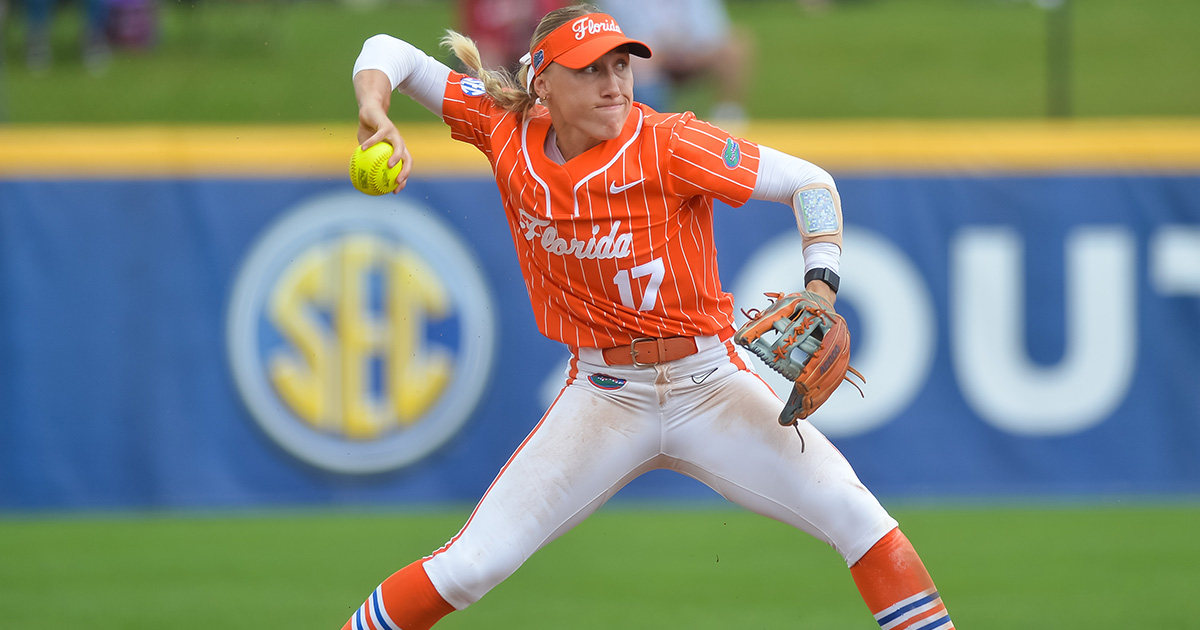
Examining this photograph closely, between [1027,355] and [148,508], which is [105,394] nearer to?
[148,508]

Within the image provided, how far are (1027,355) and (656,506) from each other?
240cm

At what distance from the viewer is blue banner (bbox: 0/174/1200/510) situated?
7.68 metres

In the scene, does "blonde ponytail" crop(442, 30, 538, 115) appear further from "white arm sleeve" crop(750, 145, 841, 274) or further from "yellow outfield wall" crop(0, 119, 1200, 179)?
"yellow outfield wall" crop(0, 119, 1200, 179)

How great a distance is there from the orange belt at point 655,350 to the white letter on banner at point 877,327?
3.96m

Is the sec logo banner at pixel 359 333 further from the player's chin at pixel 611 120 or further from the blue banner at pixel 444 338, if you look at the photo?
the player's chin at pixel 611 120

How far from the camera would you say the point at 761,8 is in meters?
11.5

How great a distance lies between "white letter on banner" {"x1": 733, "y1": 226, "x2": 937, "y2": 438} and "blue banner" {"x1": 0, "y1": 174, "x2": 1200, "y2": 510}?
1 centimetres

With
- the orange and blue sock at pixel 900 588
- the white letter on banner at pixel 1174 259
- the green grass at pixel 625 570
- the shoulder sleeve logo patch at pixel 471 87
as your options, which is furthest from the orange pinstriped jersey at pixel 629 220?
the white letter on banner at pixel 1174 259

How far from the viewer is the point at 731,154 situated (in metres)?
3.75

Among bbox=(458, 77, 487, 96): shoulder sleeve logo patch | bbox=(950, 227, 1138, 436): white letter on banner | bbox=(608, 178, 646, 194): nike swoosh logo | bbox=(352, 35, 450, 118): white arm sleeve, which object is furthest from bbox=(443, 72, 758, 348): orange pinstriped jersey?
bbox=(950, 227, 1138, 436): white letter on banner

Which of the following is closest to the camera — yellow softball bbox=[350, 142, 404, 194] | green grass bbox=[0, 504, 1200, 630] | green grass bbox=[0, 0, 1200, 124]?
yellow softball bbox=[350, 142, 404, 194]

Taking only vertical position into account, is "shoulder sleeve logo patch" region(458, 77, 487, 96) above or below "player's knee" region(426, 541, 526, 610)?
above

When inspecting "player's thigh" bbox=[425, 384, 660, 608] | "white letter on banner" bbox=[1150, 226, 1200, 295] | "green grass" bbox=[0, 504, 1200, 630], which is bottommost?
"green grass" bbox=[0, 504, 1200, 630]

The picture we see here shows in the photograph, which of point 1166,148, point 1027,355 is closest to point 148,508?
point 1027,355
